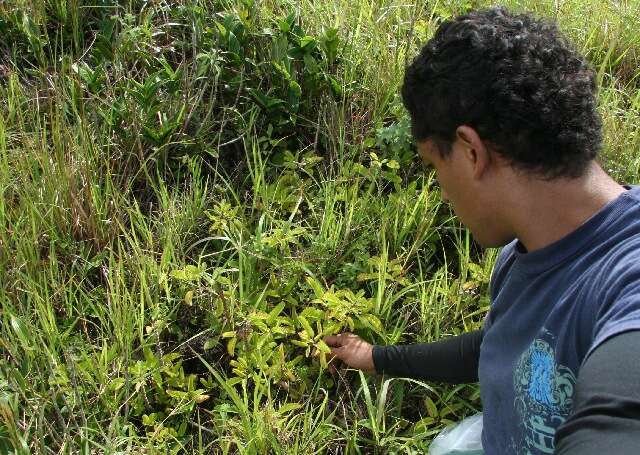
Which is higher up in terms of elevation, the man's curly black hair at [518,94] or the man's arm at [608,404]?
the man's curly black hair at [518,94]

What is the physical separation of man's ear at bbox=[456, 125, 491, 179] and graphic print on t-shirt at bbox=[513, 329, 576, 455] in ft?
1.05

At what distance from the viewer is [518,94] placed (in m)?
1.34

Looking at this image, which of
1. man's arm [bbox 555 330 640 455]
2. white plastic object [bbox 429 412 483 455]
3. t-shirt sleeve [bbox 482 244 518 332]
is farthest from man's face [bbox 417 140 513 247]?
white plastic object [bbox 429 412 483 455]

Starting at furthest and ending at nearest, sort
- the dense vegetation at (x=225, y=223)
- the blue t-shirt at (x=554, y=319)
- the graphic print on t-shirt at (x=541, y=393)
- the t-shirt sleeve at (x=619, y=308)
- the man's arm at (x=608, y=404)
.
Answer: the dense vegetation at (x=225, y=223) < the graphic print on t-shirt at (x=541, y=393) < the blue t-shirt at (x=554, y=319) < the t-shirt sleeve at (x=619, y=308) < the man's arm at (x=608, y=404)

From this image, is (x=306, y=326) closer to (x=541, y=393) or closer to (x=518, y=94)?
(x=541, y=393)

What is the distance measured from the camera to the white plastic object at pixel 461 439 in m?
2.01

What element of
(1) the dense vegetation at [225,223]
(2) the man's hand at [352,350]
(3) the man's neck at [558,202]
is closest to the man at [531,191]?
(3) the man's neck at [558,202]

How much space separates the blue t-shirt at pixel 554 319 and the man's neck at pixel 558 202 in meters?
0.02

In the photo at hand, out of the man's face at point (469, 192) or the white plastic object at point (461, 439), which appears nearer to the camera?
the man's face at point (469, 192)

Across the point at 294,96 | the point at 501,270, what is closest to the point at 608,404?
the point at 501,270

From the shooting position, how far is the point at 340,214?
→ 252cm

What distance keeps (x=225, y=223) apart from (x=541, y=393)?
1.34m

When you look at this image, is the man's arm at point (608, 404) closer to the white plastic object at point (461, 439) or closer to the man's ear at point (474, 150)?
the man's ear at point (474, 150)

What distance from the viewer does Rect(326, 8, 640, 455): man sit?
50.6 inches
